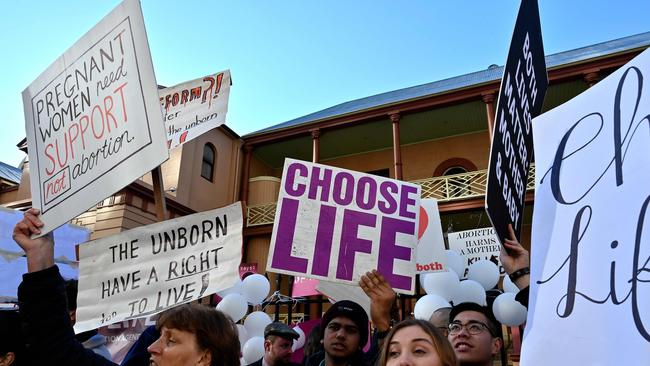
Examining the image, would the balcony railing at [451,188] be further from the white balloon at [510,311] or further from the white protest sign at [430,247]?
the white balloon at [510,311]

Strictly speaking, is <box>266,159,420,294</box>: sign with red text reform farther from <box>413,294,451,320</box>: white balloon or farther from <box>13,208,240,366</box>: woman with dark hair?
<box>413,294,451,320</box>: white balloon

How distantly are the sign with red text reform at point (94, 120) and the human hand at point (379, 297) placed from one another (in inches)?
56.3

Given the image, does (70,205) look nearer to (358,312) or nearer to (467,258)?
(358,312)

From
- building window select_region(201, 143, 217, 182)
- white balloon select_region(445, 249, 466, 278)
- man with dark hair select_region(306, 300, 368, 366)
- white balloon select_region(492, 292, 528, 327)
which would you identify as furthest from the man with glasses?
building window select_region(201, 143, 217, 182)

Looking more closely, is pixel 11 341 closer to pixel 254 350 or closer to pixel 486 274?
pixel 254 350

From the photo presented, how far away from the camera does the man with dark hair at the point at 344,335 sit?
293 centimetres

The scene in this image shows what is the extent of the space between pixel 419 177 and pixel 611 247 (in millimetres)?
15331

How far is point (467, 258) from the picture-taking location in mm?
7980

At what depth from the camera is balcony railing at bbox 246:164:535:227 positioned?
13117 mm

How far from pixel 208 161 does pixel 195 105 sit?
35.4ft

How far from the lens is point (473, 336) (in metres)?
2.87

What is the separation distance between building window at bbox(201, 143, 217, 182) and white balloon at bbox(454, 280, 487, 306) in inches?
446

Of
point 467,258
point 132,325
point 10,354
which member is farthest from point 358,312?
point 467,258

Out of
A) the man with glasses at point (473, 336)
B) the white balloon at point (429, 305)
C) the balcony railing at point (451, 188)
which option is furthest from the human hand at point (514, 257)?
the balcony railing at point (451, 188)
